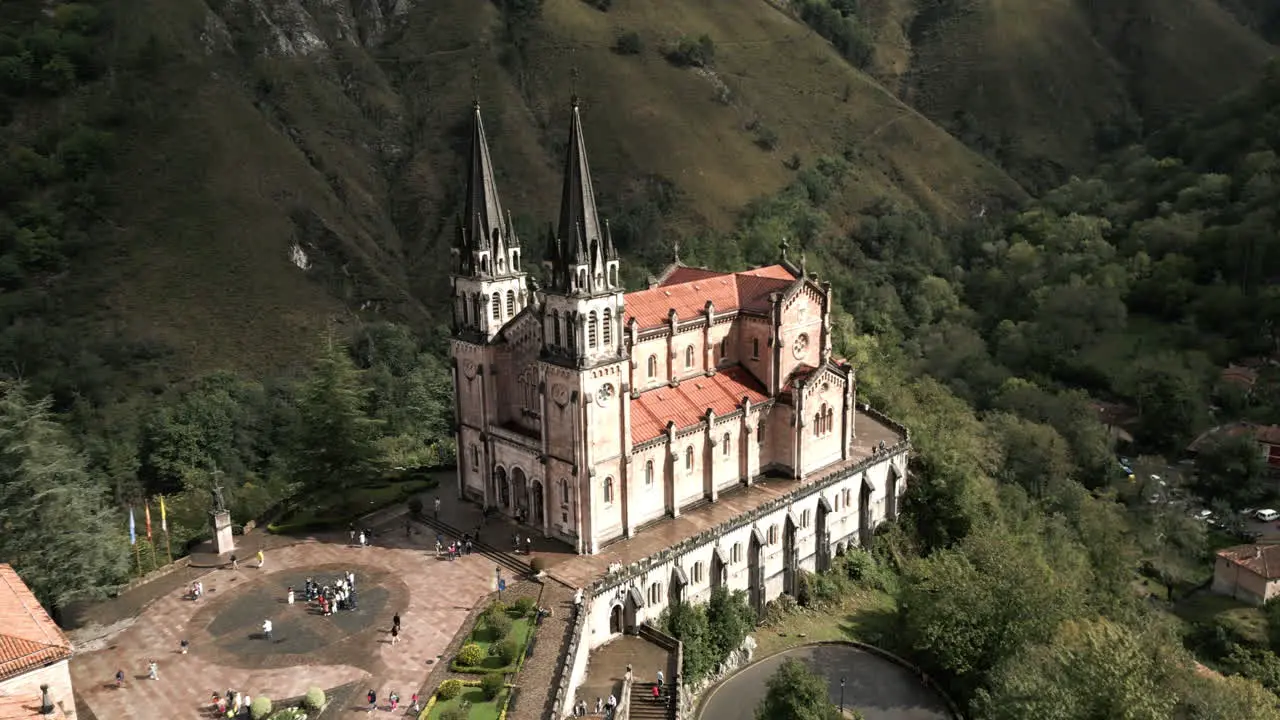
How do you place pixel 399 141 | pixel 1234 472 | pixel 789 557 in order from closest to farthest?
pixel 789 557
pixel 1234 472
pixel 399 141

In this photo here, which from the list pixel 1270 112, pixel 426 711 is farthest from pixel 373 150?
pixel 1270 112

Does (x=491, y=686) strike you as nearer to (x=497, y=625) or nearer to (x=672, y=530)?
(x=497, y=625)

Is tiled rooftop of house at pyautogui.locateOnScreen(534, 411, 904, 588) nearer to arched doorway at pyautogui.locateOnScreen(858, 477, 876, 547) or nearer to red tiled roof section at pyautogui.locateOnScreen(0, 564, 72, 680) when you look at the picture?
arched doorway at pyautogui.locateOnScreen(858, 477, 876, 547)

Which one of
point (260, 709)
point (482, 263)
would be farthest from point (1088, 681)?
point (482, 263)

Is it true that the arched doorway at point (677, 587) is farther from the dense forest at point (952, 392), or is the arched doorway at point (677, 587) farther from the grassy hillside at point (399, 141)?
the grassy hillside at point (399, 141)

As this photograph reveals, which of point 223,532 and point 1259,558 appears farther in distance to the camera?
point 1259,558


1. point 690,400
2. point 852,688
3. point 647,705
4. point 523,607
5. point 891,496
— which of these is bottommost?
point 852,688
